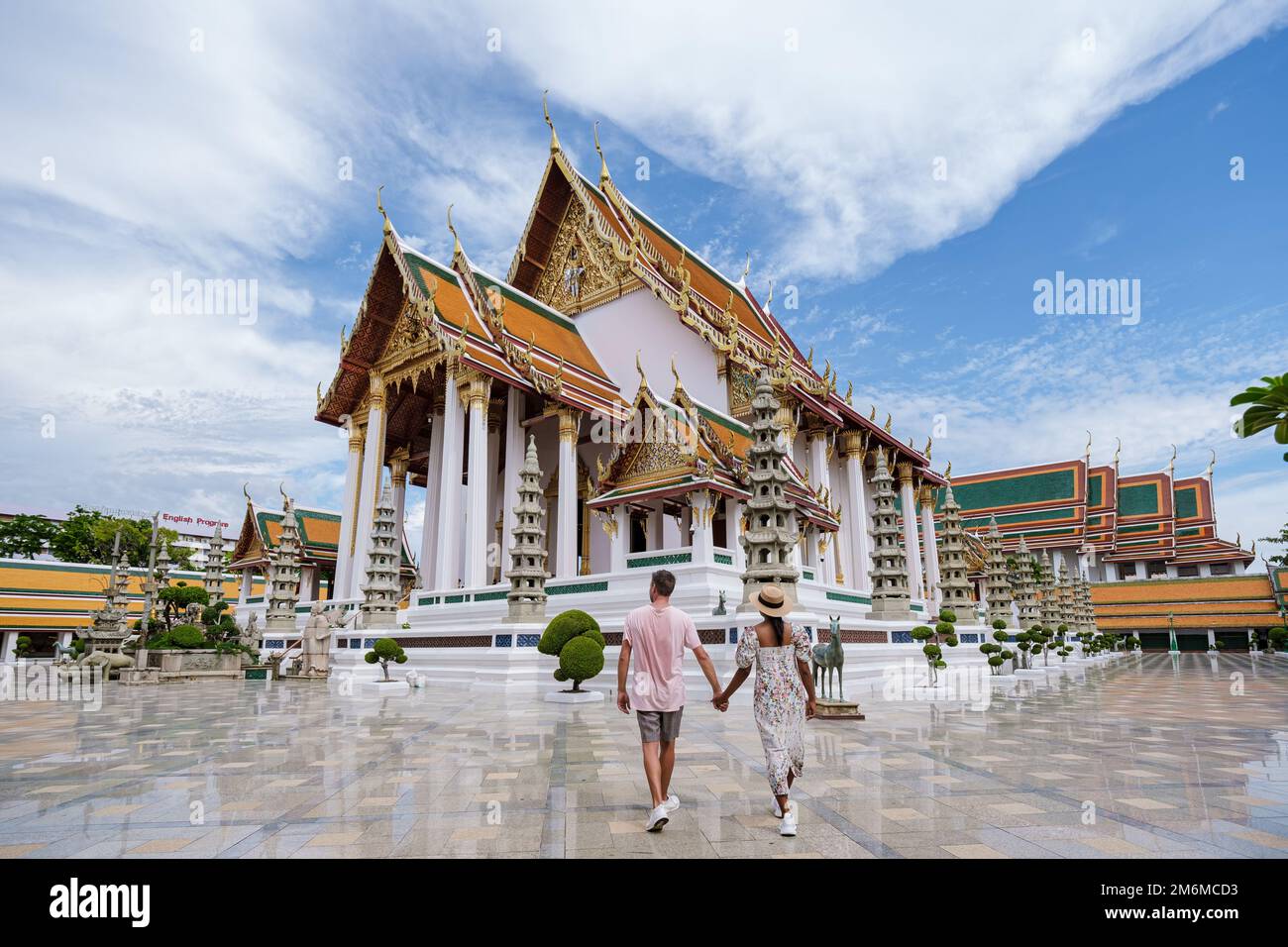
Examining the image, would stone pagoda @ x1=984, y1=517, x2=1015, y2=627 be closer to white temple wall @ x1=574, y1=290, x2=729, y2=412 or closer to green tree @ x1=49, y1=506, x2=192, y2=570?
white temple wall @ x1=574, y1=290, x2=729, y2=412

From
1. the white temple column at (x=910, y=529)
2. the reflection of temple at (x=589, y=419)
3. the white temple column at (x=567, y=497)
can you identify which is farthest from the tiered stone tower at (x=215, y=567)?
the white temple column at (x=910, y=529)

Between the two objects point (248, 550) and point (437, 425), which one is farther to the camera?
point (248, 550)

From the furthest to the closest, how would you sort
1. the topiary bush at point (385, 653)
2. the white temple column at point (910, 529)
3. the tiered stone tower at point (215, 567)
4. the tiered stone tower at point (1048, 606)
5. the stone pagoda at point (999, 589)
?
the tiered stone tower at point (215, 567) < the tiered stone tower at point (1048, 606) < the white temple column at point (910, 529) < the stone pagoda at point (999, 589) < the topiary bush at point (385, 653)

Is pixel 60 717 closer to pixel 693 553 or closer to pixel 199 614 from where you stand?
pixel 693 553

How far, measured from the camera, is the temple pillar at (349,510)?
893 inches

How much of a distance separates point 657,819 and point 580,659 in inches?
279

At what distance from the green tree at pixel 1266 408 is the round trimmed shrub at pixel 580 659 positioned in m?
8.31

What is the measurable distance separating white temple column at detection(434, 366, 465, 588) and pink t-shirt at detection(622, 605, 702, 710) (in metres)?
16.1

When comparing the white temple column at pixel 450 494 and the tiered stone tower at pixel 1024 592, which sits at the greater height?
the white temple column at pixel 450 494

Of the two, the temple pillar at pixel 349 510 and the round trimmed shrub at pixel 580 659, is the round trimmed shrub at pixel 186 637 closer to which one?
the temple pillar at pixel 349 510

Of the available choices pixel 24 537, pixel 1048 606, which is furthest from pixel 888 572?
pixel 24 537
